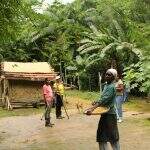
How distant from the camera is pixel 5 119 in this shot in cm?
2077

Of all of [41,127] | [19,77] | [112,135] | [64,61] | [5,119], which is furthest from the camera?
[64,61]

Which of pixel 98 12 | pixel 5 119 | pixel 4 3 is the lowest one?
pixel 5 119

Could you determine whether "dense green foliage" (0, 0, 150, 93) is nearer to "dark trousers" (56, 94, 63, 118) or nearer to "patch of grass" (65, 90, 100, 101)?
"patch of grass" (65, 90, 100, 101)

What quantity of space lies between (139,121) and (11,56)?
19.1m

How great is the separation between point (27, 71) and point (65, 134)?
10703 millimetres

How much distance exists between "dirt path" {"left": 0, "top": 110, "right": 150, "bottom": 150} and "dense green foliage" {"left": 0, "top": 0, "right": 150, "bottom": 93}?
2.94 m

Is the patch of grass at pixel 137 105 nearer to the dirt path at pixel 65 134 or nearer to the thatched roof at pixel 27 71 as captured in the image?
the dirt path at pixel 65 134

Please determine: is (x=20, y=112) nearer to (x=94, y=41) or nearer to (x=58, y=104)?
(x=58, y=104)

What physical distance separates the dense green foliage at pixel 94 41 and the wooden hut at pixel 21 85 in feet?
5.00

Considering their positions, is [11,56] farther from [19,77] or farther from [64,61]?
[19,77]

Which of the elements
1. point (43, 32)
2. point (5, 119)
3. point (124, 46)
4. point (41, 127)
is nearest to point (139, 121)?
point (41, 127)

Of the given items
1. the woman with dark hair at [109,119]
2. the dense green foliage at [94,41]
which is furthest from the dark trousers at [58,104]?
the woman with dark hair at [109,119]

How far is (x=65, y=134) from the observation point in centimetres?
1545

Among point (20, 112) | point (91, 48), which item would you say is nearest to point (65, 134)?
point (20, 112)
